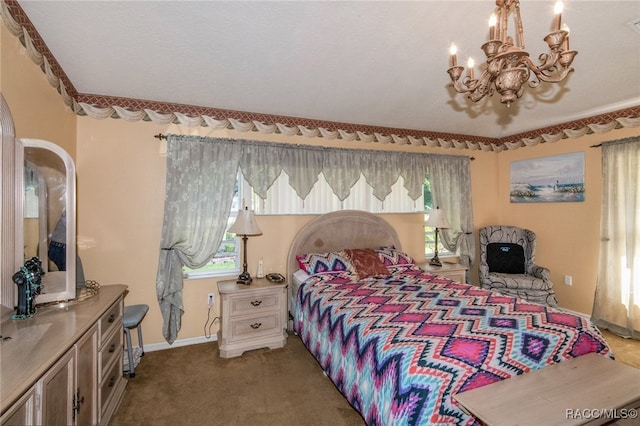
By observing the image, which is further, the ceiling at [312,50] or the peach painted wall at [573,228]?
the peach painted wall at [573,228]

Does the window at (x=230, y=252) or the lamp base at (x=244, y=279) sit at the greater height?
the window at (x=230, y=252)

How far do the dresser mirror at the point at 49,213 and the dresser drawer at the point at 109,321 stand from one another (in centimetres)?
25

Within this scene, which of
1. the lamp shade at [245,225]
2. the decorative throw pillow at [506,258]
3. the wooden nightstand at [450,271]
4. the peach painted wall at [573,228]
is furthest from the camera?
the decorative throw pillow at [506,258]

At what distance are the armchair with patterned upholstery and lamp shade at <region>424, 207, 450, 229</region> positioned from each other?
85cm

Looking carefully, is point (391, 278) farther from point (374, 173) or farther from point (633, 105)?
point (633, 105)

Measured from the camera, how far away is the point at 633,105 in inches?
130

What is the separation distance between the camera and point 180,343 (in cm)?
318

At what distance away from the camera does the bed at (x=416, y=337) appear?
1.50 metres

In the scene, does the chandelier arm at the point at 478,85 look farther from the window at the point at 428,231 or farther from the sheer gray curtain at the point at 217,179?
the window at the point at 428,231

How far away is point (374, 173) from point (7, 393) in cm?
363

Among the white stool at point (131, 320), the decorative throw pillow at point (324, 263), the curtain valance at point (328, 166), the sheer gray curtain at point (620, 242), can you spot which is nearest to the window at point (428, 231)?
the curtain valance at point (328, 166)

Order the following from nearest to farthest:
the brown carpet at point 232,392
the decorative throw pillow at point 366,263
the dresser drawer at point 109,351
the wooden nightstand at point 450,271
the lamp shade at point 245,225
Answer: the dresser drawer at point 109,351
the brown carpet at point 232,392
the lamp shade at point 245,225
the decorative throw pillow at point 366,263
the wooden nightstand at point 450,271


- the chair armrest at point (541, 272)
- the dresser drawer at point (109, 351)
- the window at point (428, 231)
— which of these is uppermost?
the window at point (428, 231)

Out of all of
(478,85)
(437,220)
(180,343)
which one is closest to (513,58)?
(478,85)
